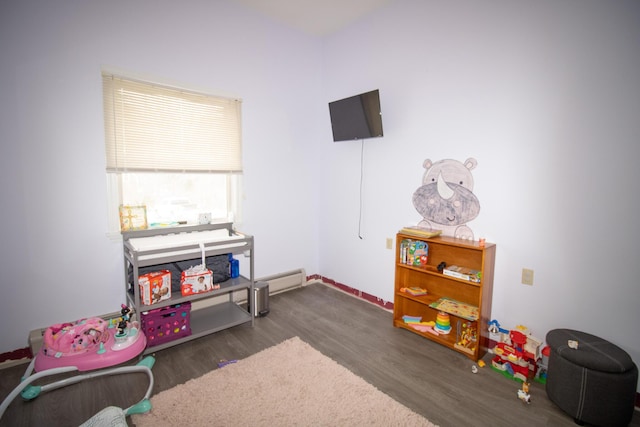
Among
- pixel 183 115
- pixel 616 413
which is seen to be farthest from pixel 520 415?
pixel 183 115

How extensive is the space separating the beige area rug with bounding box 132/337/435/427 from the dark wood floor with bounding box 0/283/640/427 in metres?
0.10

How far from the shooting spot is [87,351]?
2.06 m

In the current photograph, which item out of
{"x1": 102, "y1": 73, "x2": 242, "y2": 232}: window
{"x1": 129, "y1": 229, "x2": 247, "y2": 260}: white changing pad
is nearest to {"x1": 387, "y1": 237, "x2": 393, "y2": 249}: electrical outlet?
{"x1": 129, "y1": 229, "x2": 247, "y2": 260}: white changing pad

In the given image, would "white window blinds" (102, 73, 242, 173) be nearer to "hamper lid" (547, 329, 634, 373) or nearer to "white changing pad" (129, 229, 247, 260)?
"white changing pad" (129, 229, 247, 260)

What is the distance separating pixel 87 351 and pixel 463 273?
273 centimetres

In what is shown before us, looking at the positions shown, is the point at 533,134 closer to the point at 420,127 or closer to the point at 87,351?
the point at 420,127

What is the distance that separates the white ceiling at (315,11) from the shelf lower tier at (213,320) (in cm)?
298

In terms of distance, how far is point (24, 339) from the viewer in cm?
225

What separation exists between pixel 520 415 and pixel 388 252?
1.65 m

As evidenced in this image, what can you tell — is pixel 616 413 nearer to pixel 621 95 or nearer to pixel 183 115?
pixel 621 95

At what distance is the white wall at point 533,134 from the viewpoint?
6.09ft

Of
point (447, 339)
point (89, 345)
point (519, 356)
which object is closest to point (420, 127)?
Result: point (447, 339)

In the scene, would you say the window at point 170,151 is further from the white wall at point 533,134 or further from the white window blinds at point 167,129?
the white wall at point 533,134

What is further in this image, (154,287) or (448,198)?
(448,198)
